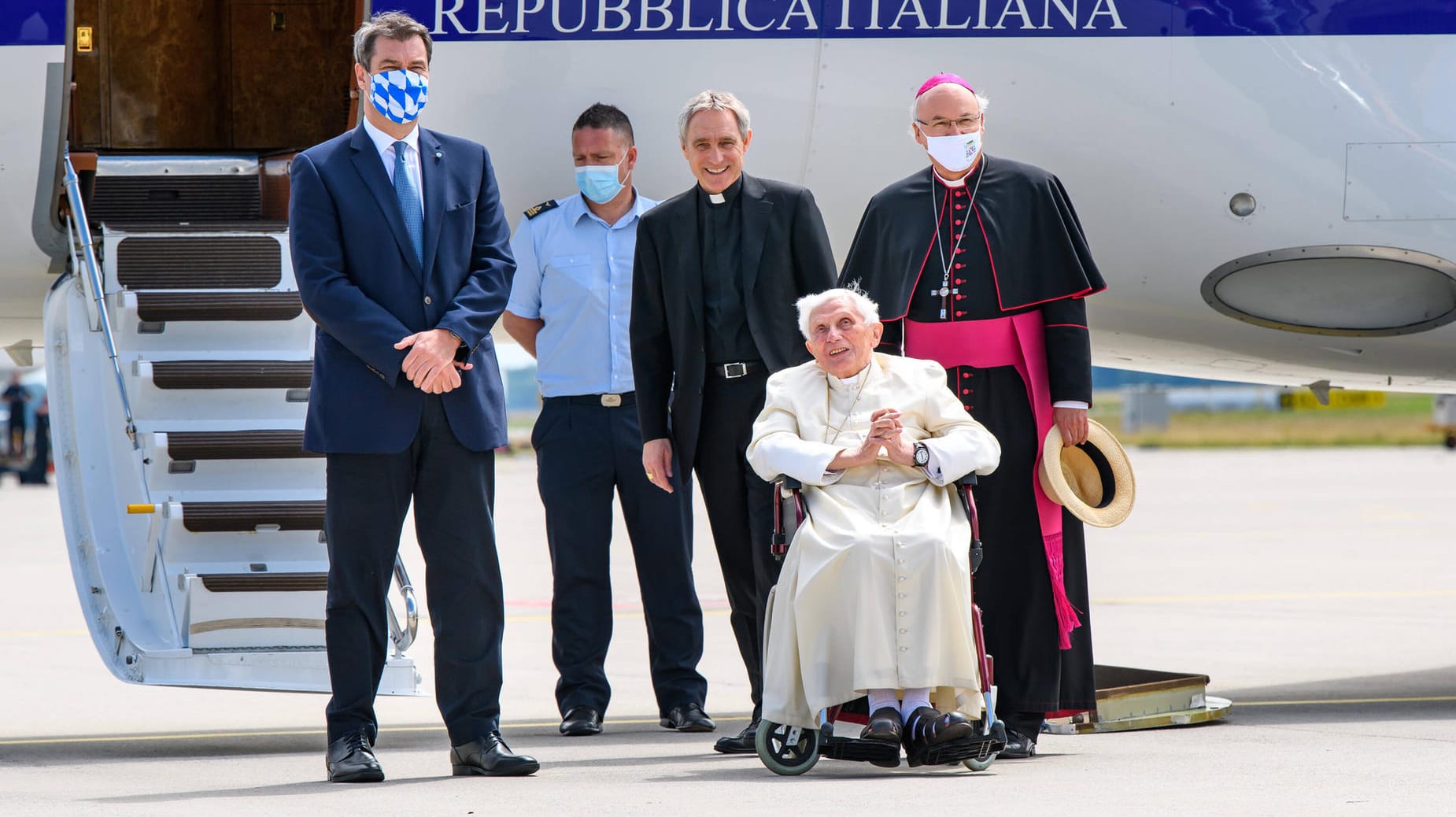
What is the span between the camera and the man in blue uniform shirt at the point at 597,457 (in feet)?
19.8

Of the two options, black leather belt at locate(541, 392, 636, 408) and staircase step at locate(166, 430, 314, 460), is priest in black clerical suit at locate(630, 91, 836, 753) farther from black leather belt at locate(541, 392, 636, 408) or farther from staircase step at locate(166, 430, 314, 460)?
staircase step at locate(166, 430, 314, 460)

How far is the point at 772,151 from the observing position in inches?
247

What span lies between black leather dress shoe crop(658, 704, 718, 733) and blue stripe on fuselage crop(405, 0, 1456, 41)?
2207 millimetres

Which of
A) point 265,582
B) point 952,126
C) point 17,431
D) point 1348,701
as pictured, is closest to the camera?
point 952,126

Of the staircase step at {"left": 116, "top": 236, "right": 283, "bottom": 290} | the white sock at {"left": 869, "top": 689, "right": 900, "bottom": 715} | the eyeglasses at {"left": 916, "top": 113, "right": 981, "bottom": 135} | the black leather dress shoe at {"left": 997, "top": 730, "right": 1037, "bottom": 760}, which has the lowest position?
the black leather dress shoe at {"left": 997, "top": 730, "right": 1037, "bottom": 760}

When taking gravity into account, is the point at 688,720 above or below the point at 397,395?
below

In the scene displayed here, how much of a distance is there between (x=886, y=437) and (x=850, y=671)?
1.96 feet

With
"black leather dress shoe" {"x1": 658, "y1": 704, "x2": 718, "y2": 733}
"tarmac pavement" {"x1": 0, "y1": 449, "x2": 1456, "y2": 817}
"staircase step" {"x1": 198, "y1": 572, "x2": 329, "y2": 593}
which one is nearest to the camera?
"tarmac pavement" {"x1": 0, "y1": 449, "x2": 1456, "y2": 817}

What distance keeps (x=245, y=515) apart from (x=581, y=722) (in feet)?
4.06

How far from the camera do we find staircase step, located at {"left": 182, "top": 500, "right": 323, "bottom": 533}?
18.8ft

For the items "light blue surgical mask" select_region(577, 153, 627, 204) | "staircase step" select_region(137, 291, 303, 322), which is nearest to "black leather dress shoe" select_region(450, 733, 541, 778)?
"staircase step" select_region(137, 291, 303, 322)

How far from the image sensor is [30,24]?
237 inches

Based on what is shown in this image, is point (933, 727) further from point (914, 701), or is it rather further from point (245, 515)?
point (245, 515)

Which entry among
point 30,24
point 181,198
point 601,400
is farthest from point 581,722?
point 30,24
